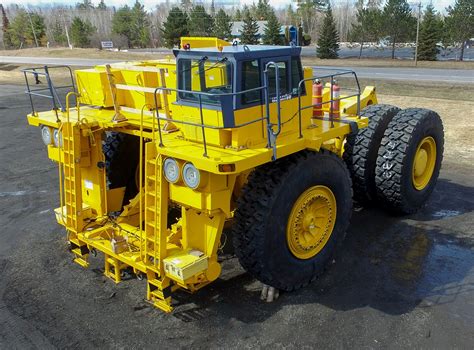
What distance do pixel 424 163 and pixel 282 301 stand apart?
12.2 feet

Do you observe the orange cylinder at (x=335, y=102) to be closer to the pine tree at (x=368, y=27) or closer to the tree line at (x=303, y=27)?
the tree line at (x=303, y=27)

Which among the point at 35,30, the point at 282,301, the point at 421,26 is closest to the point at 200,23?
the point at 421,26

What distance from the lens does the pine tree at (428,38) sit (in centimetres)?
3478

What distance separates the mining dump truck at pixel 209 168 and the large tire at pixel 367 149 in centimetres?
107

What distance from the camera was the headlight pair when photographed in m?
4.25

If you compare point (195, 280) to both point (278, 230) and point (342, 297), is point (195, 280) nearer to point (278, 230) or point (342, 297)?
point (278, 230)

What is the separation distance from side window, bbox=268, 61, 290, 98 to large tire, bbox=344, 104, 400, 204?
236 centimetres

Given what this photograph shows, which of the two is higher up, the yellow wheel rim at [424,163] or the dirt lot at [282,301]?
the yellow wheel rim at [424,163]

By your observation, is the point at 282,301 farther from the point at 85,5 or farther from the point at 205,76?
the point at 85,5

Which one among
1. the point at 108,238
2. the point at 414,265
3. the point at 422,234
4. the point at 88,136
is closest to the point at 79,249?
the point at 108,238

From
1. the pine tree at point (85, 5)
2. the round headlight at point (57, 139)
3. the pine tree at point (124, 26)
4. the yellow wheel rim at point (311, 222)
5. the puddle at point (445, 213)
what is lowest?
the puddle at point (445, 213)

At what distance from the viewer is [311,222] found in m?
5.15

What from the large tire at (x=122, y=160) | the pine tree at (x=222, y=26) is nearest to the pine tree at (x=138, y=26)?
the pine tree at (x=222, y=26)

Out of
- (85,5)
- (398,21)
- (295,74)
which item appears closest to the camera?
(295,74)
